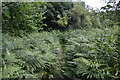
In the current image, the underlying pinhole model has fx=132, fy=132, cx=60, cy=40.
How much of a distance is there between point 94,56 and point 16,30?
2.05 metres

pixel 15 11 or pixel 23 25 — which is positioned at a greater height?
pixel 15 11

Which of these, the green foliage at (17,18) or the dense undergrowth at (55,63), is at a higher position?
the green foliage at (17,18)

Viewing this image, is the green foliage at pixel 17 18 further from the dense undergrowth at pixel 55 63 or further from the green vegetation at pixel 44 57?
the dense undergrowth at pixel 55 63

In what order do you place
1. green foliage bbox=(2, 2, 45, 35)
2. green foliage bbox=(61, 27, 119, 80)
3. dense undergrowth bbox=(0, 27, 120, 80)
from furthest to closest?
1. green foliage bbox=(2, 2, 45, 35)
2. green foliage bbox=(61, 27, 119, 80)
3. dense undergrowth bbox=(0, 27, 120, 80)

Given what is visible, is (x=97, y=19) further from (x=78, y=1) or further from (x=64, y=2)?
(x=64, y=2)

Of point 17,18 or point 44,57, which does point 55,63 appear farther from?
point 17,18

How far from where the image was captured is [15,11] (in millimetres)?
3145

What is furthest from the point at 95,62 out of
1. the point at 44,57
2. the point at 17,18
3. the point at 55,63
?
the point at 17,18

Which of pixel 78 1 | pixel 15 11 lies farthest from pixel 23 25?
pixel 78 1

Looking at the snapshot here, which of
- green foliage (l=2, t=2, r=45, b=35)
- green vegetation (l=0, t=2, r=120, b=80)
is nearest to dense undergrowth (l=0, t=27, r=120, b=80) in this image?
green vegetation (l=0, t=2, r=120, b=80)

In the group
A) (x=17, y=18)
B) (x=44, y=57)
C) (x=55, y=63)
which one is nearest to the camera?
(x=44, y=57)

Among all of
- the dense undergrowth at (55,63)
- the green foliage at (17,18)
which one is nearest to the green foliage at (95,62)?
the dense undergrowth at (55,63)

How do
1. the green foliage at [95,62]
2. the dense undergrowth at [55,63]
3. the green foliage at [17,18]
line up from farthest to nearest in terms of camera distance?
the green foliage at [17,18] → the green foliage at [95,62] → the dense undergrowth at [55,63]

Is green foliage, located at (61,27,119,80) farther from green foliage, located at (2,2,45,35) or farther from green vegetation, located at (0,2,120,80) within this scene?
green foliage, located at (2,2,45,35)
